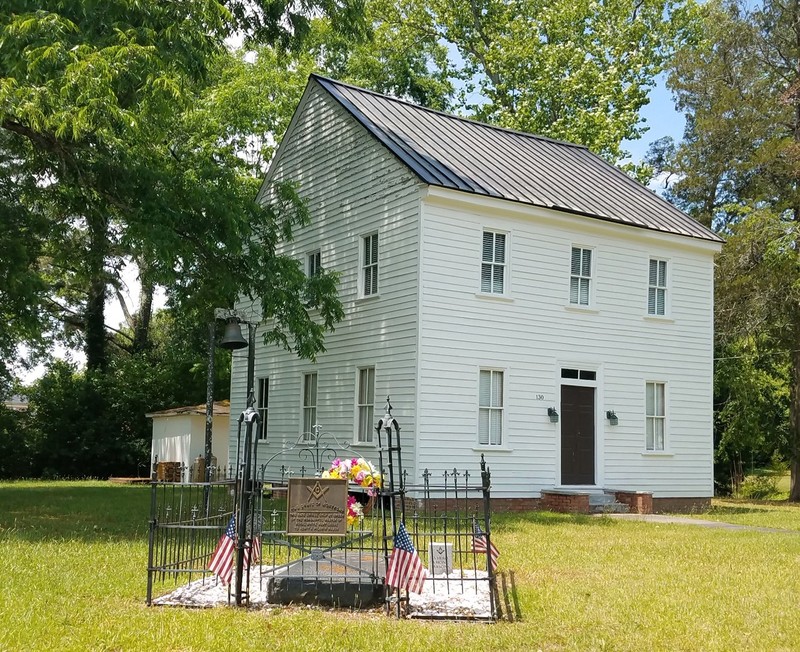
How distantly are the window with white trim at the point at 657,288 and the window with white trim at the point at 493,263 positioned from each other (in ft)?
13.8

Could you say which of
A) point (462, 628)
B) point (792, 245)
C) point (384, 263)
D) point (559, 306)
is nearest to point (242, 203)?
point (384, 263)

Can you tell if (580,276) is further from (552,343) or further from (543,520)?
(543,520)

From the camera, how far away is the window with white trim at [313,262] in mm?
23594

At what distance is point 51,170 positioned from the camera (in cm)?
1884

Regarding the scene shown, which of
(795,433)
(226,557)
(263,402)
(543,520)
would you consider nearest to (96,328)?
(263,402)

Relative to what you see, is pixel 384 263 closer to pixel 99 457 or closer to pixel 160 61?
pixel 160 61

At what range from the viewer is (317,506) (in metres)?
9.05

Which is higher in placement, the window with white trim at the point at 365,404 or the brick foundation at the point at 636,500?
the window with white trim at the point at 365,404

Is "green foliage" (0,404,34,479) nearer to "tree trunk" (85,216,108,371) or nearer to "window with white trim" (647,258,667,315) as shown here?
"tree trunk" (85,216,108,371)

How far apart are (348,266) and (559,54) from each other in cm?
1697

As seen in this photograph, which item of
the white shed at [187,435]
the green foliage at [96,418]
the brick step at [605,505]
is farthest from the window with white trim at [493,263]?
the green foliage at [96,418]

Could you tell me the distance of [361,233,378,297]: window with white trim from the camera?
21.4 meters

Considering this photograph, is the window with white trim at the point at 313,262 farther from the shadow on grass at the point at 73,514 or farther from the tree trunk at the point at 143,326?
the tree trunk at the point at 143,326

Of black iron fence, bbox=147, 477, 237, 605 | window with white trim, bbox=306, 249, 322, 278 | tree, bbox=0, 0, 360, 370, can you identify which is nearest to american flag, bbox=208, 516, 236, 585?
black iron fence, bbox=147, 477, 237, 605
